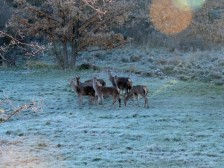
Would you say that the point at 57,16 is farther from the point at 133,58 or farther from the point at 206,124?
the point at 206,124

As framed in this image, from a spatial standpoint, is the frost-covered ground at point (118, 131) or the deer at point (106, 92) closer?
the frost-covered ground at point (118, 131)

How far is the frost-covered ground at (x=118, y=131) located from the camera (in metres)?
13.6

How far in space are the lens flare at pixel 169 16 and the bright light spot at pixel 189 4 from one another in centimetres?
39

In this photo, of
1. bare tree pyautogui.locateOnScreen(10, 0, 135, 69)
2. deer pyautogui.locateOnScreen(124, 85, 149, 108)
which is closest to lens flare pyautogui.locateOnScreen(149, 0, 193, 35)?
bare tree pyautogui.locateOnScreen(10, 0, 135, 69)

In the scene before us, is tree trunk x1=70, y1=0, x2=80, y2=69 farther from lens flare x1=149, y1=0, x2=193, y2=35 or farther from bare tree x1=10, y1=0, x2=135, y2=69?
lens flare x1=149, y1=0, x2=193, y2=35

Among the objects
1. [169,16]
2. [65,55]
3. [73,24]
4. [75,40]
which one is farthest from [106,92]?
[169,16]

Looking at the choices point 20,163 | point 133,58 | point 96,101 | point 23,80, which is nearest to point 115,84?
point 96,101

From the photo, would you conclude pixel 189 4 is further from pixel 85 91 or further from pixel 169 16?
pixel 85 91

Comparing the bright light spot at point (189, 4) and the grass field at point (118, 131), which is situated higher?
the bright light spot at point (189, 4)

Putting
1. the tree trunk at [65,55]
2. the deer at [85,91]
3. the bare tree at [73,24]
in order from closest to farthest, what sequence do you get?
the deer at [85,91] → the bare tree at [73,24] → the tree trunk at [65,55]

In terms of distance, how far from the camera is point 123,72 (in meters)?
34.2

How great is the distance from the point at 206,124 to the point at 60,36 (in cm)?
2082

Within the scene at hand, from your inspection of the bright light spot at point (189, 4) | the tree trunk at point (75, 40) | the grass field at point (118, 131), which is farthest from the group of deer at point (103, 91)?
the bright light spot at point (189, 4)

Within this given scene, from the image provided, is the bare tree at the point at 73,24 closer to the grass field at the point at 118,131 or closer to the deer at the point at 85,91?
the grass field at the point at 118,131
